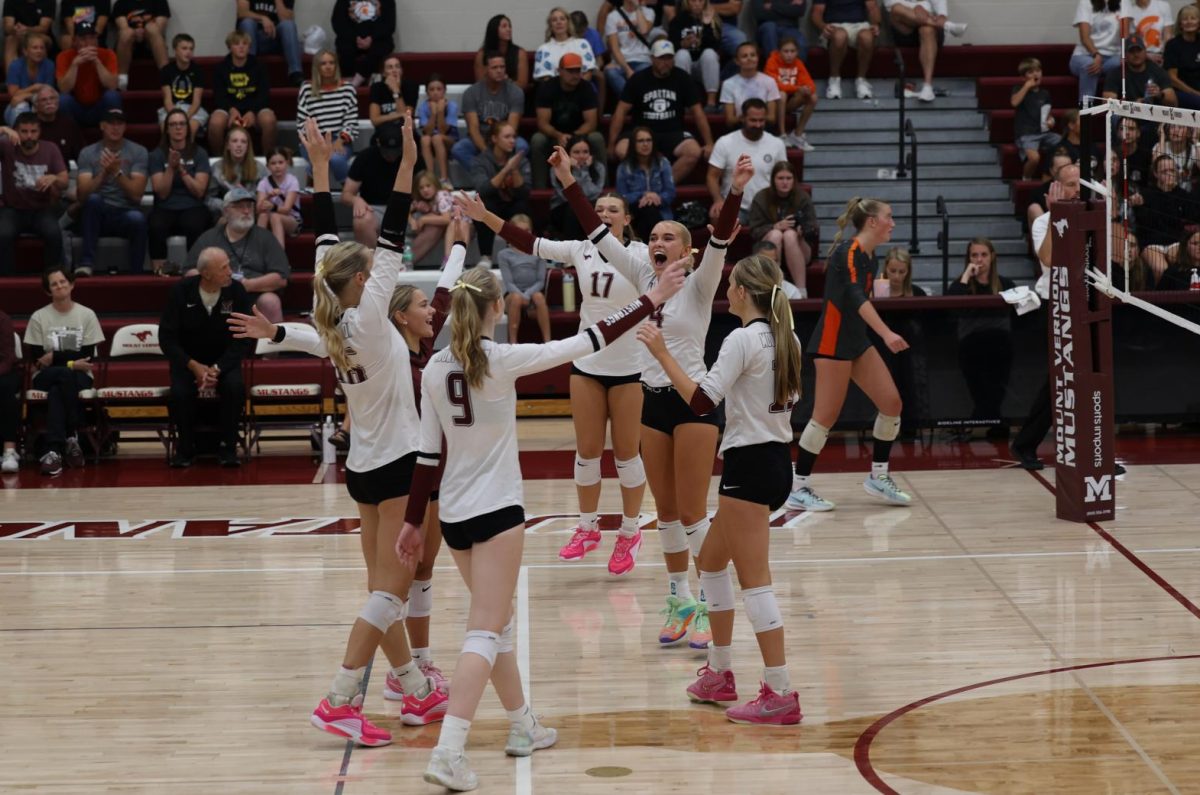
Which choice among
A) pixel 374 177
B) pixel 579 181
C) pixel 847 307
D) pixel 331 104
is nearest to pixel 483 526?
pixel 847 307

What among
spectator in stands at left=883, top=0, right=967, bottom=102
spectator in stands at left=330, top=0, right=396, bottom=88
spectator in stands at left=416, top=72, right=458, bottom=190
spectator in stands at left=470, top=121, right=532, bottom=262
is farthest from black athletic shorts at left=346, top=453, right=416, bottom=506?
spectator in stands at left=883, top=0, right=967, bottom=102

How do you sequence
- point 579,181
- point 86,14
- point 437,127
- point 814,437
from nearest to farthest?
point 814,437 → point 579,181 → point 437,127 → point 86,14

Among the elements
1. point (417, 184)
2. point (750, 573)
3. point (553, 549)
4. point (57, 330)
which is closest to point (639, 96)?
point (417, 184)

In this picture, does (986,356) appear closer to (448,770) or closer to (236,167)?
(236,167)

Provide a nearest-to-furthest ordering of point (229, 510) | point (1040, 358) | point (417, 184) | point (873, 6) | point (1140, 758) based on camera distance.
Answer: point (1140, 758) < point (229, 510) < point (1040, 358) < point (417, 184) < point (873, 6)

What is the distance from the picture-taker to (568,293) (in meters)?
14.9

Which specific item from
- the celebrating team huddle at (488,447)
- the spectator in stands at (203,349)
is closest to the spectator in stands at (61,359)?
the spectator in stands at (203,349)

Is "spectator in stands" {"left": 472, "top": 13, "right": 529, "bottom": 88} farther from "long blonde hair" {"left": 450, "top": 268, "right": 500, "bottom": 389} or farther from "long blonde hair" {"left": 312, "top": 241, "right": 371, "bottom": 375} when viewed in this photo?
"long blonde hair" {"left": 450, "top": 268, "right": 500, "bottom": 389}

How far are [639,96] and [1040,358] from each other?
18.6ft

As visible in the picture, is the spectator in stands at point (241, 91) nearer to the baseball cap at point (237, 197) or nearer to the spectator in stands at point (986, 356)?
the baseball cap at point (237, 197)

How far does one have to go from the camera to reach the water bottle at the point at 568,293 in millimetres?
14738

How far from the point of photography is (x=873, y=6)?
1791 centimetres

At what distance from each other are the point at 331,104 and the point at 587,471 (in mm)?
8600

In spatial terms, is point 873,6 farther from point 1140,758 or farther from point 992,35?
point 1140,758
